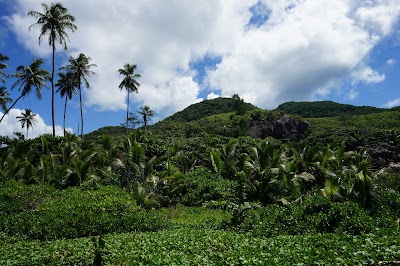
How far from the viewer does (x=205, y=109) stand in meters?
111

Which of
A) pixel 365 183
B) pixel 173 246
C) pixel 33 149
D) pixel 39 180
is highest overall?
pixel 33 149

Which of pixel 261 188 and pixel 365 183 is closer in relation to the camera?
pixel 365 183

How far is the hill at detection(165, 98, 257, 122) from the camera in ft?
336

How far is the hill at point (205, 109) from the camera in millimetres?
102375

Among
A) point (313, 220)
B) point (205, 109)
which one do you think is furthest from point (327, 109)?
point (313, 220)

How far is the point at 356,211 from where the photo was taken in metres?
11.9

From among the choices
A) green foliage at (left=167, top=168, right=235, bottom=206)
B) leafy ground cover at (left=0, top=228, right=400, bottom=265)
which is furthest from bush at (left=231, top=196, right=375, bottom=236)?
green foliage at (left=167, top=168, right=235, bottom=206)

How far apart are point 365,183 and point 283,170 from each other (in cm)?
818

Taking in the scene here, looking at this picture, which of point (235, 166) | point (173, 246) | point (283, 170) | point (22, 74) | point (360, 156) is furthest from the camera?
point (22, 74)

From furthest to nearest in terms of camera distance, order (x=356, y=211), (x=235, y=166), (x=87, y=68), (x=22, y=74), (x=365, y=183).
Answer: (x=87, y=68), (x=22, y=74), (x=235, y=166), (x=365, y=183), (x=356, y=211)

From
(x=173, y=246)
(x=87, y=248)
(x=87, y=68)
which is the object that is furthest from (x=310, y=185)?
(x=87, y=68)

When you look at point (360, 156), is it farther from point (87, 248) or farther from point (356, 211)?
point (87, 248)

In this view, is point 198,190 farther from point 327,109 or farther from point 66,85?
point 327,109

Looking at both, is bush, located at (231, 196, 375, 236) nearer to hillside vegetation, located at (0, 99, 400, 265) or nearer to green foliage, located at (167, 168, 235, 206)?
hillside vegetation, located at (0, 99, 400, 265)
